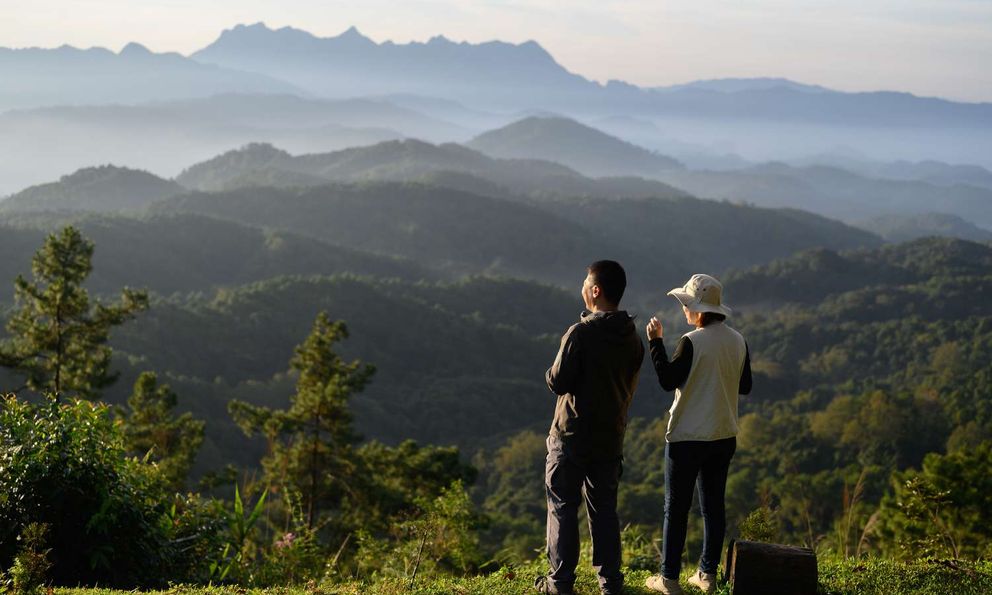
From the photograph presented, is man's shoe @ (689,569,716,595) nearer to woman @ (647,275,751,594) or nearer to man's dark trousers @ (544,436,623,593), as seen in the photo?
woman @ (647,275,751,594)

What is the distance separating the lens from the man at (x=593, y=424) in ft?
14.2

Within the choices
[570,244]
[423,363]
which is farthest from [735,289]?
[423,363]

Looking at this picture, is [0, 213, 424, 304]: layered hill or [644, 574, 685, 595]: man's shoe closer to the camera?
[644, 574, 685, 595]: man's shoe

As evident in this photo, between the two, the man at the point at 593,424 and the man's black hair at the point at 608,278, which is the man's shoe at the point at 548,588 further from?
the man's black hair at the point at 608,278

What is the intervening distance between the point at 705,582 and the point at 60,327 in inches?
537

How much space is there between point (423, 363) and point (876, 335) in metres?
54.7

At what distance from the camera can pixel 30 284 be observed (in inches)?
583

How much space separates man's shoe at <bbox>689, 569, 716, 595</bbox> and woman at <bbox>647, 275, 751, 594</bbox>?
0.54 ft

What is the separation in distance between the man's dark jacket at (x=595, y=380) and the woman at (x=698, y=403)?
216mm

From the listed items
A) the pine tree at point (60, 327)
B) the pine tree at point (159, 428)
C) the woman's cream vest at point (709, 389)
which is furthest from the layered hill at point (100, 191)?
the woman's cream vest at point (709, 389)

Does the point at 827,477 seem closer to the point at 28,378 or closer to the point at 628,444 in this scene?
the point at 628,444

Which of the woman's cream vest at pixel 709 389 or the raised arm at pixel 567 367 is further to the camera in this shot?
the woman's cream vest at pixel 709 389

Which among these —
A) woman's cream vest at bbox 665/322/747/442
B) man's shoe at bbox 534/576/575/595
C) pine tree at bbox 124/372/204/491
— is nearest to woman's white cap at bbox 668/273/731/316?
woman's cream vest at bbox 665/322/747/442

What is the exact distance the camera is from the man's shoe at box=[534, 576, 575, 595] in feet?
15.1
